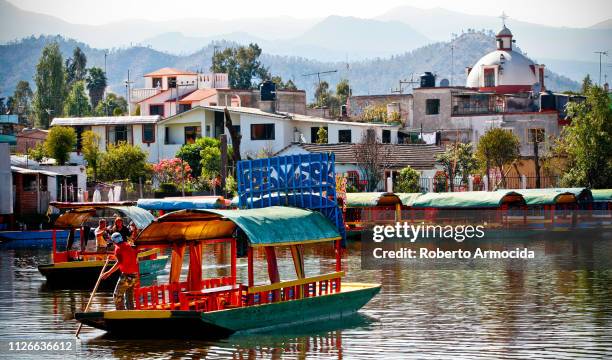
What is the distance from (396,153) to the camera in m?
71.5

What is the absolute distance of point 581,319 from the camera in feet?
90.5

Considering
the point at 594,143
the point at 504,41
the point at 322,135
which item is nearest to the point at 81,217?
the point at 594,143

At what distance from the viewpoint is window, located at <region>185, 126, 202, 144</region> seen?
7819 cm

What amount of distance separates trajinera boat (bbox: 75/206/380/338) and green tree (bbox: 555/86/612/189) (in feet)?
126

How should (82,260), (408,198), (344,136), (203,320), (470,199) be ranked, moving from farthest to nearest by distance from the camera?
(344,136) → (408,198) → (470,199) → (82,260) → (203,320)

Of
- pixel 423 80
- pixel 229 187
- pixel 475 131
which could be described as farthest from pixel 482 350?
pixel 423 80

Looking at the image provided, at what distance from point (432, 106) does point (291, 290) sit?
196 feet

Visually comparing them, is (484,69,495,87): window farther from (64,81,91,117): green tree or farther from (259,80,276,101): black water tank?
(64,81,91,117): green tree

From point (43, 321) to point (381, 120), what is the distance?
5812cm

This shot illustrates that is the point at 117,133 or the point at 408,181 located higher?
the point at 117,133

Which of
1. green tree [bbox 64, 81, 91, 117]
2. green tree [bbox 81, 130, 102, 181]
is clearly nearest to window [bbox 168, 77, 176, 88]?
green tree [bbox 64, 81, 91, 117]

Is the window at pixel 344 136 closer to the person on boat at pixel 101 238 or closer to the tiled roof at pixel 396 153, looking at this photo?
the tiled roof at pixel 396 153

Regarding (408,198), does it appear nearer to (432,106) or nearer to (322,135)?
(322,135)

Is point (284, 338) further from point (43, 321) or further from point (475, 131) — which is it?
point (475, 131)
